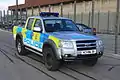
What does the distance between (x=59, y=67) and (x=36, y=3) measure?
5478cm

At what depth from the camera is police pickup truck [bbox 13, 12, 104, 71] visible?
357 inches

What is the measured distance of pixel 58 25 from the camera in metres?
10.9

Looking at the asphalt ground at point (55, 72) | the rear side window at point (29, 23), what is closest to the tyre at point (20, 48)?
the asphalt ground at point (55, 72)

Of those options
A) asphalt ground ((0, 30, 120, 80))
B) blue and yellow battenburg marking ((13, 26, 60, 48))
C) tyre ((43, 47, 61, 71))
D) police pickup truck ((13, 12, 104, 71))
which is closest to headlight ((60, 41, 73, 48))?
police pickup truck ((13, 12, 104, 71))

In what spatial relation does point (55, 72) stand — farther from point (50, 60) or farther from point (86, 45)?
point (86, 45)

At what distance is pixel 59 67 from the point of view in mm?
9773

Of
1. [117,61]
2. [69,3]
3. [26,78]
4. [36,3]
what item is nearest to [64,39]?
[26,78]

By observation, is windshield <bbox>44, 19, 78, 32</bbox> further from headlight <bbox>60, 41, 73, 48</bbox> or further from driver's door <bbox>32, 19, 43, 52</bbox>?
headlight <bbox>60, 41, 73, 48</bbox>

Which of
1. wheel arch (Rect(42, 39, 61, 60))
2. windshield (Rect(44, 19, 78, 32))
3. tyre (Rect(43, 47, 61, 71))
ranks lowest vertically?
tyre (Rect(43, 47, 61, 71))

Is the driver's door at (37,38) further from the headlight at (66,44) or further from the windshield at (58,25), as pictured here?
the headlight at (66,44)

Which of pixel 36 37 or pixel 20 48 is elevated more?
pixel 36 37

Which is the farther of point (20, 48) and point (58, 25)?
Result: point (20, 48)

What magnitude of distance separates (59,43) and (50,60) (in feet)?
2.75

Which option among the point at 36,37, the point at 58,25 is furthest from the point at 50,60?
the point at 58,25
